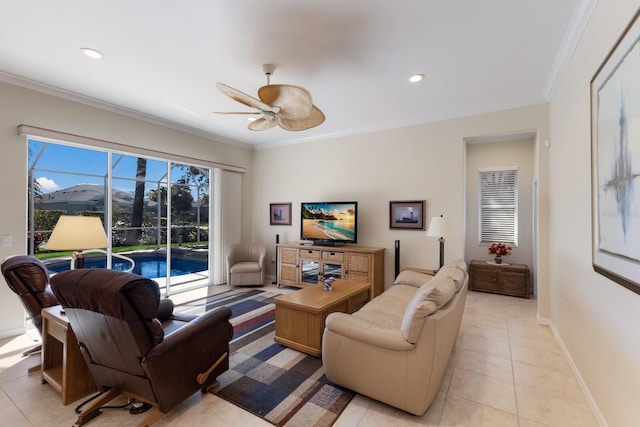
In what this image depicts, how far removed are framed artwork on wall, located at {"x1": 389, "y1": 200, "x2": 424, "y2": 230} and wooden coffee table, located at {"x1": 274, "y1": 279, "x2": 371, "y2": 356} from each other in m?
1.77

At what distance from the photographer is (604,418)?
1763mm

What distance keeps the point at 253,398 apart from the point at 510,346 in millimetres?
2625

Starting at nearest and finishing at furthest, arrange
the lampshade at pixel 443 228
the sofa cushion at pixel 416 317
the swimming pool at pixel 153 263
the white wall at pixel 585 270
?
the white wall at pixel 585 270, the sofa cushion at pixel 416 317, the lampshade at pixel 443 228, the swimming pool at pixel 153 263

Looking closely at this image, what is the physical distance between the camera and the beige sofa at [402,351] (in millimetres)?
1786

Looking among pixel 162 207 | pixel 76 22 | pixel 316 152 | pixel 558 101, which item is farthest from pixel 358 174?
pixel 76 22

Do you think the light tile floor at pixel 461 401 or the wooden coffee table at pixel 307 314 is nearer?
the light tile floor at pixel 461 401

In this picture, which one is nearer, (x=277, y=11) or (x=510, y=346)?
(x=277, y=11)

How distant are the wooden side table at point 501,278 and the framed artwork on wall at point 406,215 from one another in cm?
155

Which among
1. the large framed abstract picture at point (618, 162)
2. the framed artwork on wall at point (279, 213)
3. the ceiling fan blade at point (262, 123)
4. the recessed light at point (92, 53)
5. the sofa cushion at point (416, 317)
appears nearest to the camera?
the large framed abstract picture at point (618, 162)

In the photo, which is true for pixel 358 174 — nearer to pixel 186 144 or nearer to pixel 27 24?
pixel 186 144

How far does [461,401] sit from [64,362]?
2910 mm

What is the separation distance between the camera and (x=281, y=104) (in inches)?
101

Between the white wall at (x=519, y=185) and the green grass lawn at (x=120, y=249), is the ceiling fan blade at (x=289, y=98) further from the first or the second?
the white wall at (x=519, y=185)

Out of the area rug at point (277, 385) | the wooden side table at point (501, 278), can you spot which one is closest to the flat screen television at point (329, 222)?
the area rug at point (277, 385)
